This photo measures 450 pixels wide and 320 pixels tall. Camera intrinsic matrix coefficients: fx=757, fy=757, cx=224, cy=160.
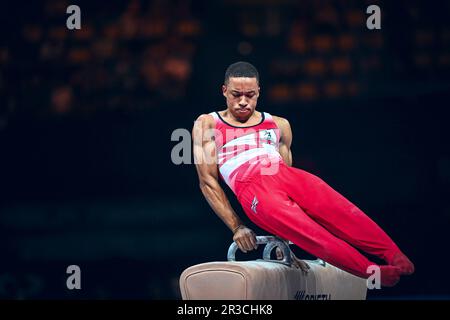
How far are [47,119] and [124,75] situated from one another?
2.98 feet

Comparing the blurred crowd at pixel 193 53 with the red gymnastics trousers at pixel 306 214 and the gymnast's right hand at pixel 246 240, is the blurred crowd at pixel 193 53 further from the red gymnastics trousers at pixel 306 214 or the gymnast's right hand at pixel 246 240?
the gymnast's right hand at pixel 246 240

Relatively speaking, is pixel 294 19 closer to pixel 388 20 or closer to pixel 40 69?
pixel 388 20

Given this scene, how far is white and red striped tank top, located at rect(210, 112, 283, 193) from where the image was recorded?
4.62 meters

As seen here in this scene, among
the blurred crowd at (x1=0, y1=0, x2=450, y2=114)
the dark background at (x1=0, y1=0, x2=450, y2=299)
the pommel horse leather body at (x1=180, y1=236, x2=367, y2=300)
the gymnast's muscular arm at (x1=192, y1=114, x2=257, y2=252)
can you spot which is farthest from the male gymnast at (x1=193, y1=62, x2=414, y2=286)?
the blurred crowd at (x1=0, y1=0, x2=450, y2=114)

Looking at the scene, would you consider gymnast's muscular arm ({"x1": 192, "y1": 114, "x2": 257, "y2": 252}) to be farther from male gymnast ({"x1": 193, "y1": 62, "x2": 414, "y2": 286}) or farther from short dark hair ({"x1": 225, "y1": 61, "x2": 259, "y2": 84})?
short dark hair ({"x1": 225, "y1": 61, "x2": 259, "y2": 84})

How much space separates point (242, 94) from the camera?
4664 mm

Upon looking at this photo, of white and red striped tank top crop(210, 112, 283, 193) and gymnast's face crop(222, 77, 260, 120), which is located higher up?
gymnast's face crop(222, 77, 260, 120)

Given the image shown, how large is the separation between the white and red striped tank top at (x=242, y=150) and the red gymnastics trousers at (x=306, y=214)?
7 centimetres

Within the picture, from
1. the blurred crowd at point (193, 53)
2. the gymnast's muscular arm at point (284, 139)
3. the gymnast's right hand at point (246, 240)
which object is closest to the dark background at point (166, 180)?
the blurred crowd at point (193, 53)

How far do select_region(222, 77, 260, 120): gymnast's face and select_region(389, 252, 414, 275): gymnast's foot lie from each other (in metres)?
1.25

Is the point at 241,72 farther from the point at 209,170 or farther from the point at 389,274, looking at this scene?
the point at 389,274

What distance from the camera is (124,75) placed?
24.7 feet

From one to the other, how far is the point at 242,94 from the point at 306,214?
84 centimetres

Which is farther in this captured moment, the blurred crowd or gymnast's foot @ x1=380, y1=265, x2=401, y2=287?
the blurred crowd
